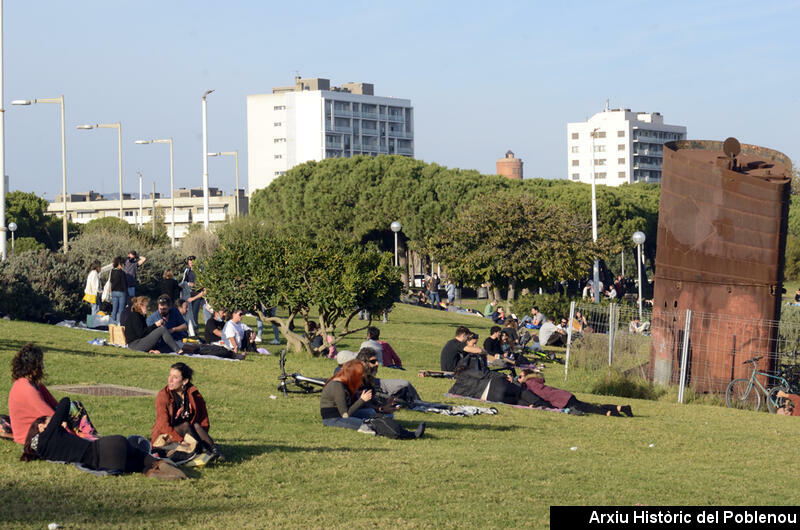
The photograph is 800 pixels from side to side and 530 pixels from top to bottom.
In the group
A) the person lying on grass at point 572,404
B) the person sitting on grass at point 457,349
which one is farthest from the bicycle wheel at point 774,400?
the person sitting on grass at point 457,349

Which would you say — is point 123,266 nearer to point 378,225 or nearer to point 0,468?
point 0,468

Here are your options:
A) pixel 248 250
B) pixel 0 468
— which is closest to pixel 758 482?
pixel 0 468

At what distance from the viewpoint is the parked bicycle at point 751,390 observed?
17.2 m

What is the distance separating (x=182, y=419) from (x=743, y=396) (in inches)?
438

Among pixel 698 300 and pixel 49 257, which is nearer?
pixel 698 300

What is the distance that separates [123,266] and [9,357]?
9209mm

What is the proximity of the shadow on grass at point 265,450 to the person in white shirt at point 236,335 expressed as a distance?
8872 mm

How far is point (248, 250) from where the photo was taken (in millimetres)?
19938

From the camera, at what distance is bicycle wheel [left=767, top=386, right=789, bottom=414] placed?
1700 cm

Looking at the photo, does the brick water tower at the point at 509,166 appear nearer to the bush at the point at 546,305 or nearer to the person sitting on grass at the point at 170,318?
the bush at the point at 546,305

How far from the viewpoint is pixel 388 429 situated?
11.1 meters

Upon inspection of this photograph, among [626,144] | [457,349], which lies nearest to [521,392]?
[457,349]

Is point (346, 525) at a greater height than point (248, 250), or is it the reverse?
point (248, 250)

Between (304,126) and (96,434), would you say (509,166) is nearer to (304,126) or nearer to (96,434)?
(304,126)
